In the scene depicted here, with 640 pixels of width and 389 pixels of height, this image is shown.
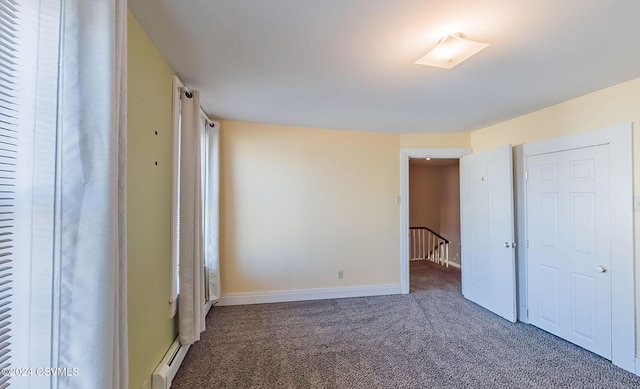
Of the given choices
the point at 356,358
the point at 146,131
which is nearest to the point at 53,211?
the point at 146,131

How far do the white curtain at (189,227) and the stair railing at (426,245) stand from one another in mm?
5382

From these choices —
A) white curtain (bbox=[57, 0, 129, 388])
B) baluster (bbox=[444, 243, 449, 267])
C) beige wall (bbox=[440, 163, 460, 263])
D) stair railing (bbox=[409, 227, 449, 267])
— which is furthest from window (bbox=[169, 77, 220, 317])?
beige wall (bbox=[440, 163, 460, 263])

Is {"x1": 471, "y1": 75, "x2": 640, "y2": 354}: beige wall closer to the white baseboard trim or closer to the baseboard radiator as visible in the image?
the white baseboard trim

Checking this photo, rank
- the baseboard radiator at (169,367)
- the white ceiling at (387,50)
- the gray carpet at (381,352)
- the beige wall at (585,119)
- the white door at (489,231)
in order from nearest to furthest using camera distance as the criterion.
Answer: the white ceiling at (387,50) < the baseboard radiator at (169,367) < the gray carpet at (381,352) < the beige wall at (585,119) < the white door at (489,231)

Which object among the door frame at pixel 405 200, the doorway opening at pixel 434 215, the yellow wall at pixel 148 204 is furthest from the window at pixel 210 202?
the doorway opening at pixel 434 215

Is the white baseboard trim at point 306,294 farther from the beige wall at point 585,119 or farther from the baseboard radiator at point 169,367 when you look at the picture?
the beige wall at point 585,119

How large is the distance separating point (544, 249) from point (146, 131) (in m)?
4.01

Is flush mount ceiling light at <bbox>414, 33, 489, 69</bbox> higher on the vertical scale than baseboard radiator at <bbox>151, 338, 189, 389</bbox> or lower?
higher

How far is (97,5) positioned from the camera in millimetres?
1021

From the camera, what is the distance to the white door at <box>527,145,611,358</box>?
254cm

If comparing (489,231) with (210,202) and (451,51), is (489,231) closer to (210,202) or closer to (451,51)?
(451,51)

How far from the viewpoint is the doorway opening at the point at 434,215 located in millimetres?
6412

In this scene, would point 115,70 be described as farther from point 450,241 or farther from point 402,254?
point 450,241

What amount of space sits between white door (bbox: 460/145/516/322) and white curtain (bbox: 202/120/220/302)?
3.51m
